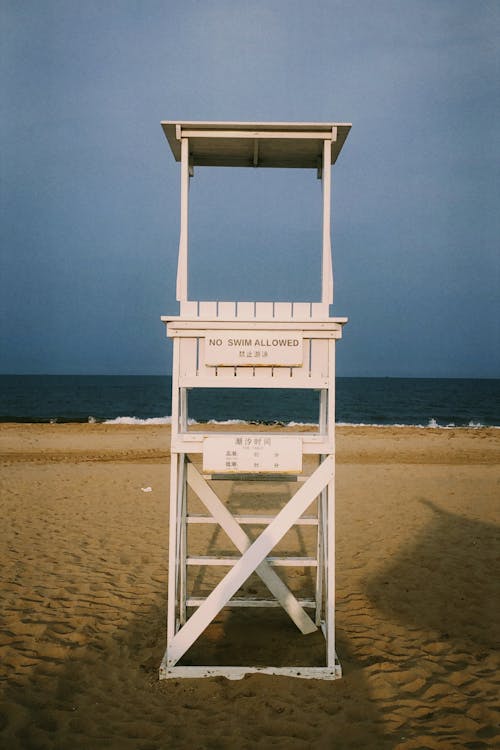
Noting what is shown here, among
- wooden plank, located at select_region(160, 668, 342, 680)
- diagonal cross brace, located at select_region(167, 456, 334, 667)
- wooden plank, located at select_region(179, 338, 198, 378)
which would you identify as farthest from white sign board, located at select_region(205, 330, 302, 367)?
wooden plank, located at select_region(160, 668, 342, 680)

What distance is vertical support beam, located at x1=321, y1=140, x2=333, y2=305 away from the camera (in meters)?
4.28

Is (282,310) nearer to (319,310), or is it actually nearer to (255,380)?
(319,310)

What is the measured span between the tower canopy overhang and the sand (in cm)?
442

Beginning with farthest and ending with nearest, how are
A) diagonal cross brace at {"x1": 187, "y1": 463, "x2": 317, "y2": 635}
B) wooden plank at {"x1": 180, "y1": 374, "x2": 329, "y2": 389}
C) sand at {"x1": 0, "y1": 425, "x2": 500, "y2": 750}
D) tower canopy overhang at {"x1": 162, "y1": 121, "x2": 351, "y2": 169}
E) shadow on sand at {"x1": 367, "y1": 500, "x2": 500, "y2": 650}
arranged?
shadow on sand at {"x1": 367, "y1": 500, "x2": 500, "y2": 650} < diagonal cross brace at {"x1": 187, "y1": 463, "x2": 317, "y2": 635} < tower canopy overhang at {"x1": 162, "y1": 121, "x2": 351, "y2": 169} < wooden plank at {"x1": 180, "y1": 374, "x2": 329, "y2": 389} < sand at {"x1": 0, "y1": 425, "x2": 500, "y2": 750}

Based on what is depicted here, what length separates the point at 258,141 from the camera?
14.5 ft

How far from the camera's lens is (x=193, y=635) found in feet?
13.9

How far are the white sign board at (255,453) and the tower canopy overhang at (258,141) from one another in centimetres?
246

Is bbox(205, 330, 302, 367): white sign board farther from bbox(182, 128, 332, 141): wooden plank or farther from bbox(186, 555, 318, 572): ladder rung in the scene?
bbox(186, 555, 318, 572): ladder rung

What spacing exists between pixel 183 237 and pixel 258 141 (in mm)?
1042

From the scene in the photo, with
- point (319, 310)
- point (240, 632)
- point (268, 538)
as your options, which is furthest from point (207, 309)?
point (240, 632)

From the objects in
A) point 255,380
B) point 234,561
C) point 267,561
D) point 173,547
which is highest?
point 255,380

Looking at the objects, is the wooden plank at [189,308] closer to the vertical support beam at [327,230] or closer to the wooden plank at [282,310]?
the wooden plank at [282,310]

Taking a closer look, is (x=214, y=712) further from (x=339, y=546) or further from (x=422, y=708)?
(x=339, y=546)

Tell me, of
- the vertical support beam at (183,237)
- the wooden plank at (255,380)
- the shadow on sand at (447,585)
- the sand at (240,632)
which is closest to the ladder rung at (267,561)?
the sand at (240,632)
